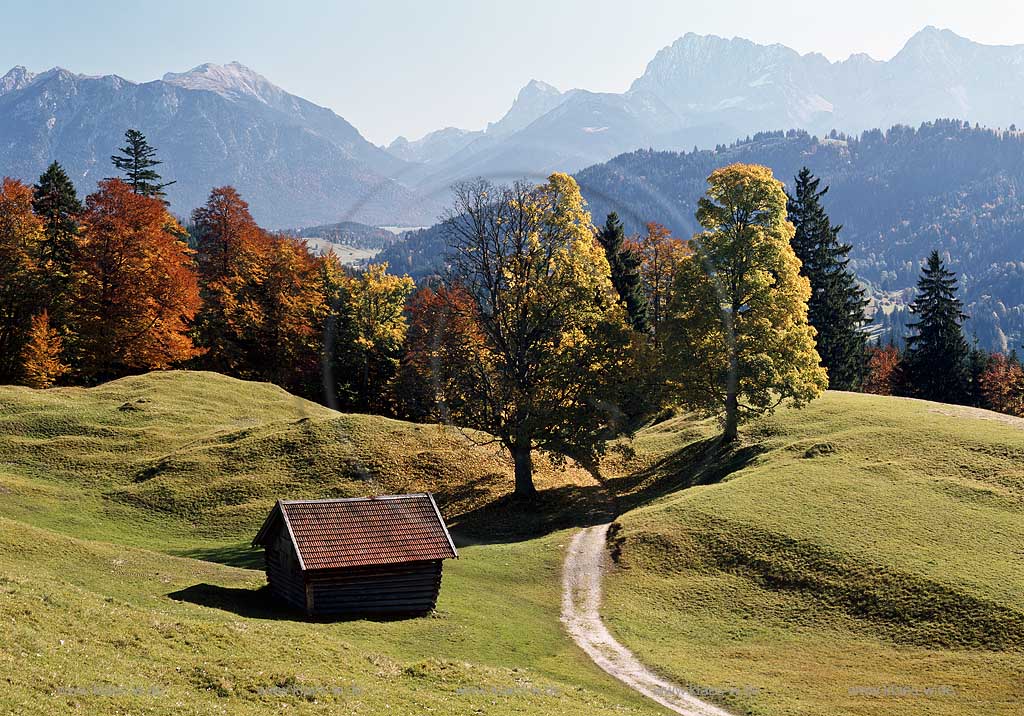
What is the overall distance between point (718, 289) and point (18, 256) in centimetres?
6533

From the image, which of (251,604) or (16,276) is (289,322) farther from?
(251,604)

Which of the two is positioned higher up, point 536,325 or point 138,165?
point 138,165

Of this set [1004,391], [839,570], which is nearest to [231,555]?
[839,570]

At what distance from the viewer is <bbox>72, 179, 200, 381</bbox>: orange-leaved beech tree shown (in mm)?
84188

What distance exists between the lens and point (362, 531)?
37.2 m

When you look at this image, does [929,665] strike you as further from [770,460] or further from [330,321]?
[330,321]

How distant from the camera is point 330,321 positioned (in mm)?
98688

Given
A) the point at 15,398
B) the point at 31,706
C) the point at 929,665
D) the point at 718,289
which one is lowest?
the point at 929,665

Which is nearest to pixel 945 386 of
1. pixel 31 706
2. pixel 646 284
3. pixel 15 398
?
pixel 646 284

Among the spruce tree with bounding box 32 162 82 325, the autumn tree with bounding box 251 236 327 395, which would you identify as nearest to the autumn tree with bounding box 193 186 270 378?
the autumn tree with bounding box 251 236 327 395

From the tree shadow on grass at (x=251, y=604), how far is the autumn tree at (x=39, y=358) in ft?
173

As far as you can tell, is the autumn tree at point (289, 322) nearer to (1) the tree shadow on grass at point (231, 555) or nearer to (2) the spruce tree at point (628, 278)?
(2) the spruce tree at point (628, 278)

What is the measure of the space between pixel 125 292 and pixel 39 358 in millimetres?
9818

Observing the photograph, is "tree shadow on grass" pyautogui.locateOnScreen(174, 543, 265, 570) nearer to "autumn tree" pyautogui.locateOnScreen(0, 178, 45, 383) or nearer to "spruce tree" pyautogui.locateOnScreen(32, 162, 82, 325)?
"autumn tree" pyautogui.locateOnScreen(0, 178, 45, 383)
